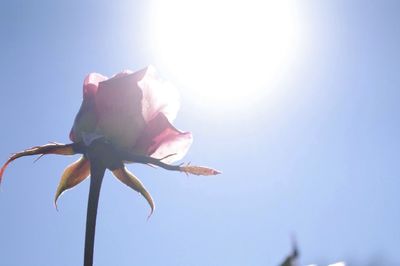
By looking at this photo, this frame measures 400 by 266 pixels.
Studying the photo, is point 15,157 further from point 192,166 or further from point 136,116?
point 192,166

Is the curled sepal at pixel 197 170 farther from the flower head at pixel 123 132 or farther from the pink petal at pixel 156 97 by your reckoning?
the pink petal at pixel 156 97

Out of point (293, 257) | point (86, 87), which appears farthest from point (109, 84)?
point (293, 257)

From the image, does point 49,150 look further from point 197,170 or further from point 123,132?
point 197,170

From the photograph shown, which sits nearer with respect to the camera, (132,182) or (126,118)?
(126,118)

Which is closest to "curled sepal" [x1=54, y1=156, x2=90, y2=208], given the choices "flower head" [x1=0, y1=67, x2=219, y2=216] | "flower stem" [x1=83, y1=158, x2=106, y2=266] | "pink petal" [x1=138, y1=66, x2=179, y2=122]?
"flower head" [x1=0, y1=67, x2=219, y2=216]

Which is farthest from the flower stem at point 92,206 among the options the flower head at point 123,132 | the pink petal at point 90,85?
the pink petal at point 90,85

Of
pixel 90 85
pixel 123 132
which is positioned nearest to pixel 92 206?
pixel 123 132
